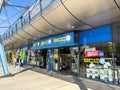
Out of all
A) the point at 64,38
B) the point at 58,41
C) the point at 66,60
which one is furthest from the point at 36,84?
the point at 58,41

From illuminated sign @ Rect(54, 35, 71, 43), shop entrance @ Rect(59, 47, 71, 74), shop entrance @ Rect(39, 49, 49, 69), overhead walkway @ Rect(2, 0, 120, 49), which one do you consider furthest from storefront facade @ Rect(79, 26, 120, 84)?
shop entrance @ Rect(39, 49, 49, 69)

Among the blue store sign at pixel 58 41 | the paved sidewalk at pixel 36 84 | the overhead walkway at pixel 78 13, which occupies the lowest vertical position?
the paved sidewalk at pixel 36 84

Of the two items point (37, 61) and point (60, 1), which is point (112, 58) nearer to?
point (60, 1)

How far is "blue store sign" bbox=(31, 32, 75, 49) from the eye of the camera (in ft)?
38.1

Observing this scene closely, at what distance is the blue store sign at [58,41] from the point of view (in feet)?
38.1

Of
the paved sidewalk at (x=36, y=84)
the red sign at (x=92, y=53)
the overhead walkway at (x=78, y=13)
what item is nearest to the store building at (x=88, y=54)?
the red sign at (x=92, y=53)

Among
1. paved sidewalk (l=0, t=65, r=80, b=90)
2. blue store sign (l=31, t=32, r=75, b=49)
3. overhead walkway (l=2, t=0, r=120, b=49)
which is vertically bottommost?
paved sidewalk (l=0, t=65, r=80, b=90)

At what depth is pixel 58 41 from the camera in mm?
13258

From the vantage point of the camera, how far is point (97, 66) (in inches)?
407

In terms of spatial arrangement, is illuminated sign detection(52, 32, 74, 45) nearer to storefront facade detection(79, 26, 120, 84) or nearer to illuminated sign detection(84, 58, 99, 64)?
storefront facade detection(79, 26, 120, 84)

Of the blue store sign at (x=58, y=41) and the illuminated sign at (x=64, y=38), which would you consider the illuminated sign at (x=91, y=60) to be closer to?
the blue store sign at (x=58, y=41)

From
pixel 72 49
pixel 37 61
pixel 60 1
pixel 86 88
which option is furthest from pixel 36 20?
pixel 37 61

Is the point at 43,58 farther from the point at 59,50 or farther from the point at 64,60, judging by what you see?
the point at 64,60

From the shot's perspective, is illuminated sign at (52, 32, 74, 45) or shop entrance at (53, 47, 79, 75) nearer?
illuminated sign at (52, 32, 74, 45)
